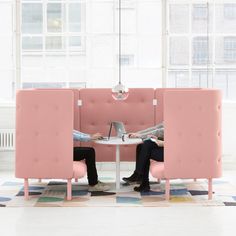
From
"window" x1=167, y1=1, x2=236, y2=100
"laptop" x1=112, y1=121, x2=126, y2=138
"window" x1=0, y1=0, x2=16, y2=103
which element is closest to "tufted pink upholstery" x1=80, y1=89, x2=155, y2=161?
"laptop" x1=112, y1=121, x2=126, y2=138

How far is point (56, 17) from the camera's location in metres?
7.93

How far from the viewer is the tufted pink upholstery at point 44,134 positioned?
534 centimetres

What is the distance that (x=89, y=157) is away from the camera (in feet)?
19.0

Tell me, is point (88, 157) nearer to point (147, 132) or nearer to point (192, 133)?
point (147, 132)

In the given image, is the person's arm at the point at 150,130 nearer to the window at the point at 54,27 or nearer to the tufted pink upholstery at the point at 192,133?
the tufted pink upholstery at the point at 192,133

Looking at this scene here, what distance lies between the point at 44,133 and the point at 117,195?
968 mm

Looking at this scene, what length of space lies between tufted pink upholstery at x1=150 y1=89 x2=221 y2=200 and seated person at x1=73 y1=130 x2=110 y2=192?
801 mm

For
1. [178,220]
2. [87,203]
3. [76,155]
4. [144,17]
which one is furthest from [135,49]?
[178,220]

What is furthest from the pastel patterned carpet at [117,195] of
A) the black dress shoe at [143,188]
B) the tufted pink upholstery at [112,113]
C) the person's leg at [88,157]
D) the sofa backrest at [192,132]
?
the tufted pink upholstery at [112,113]

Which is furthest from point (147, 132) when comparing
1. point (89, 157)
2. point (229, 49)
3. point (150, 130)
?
point (229, 49)

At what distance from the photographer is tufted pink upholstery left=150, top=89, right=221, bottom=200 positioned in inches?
210

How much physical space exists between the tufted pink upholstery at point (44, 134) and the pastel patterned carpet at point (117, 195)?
27cm

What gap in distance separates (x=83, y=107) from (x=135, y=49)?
179 cm

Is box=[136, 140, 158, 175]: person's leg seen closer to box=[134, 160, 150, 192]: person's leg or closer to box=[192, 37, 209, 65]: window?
box=[134, 160, 150, 192]: person's leg
